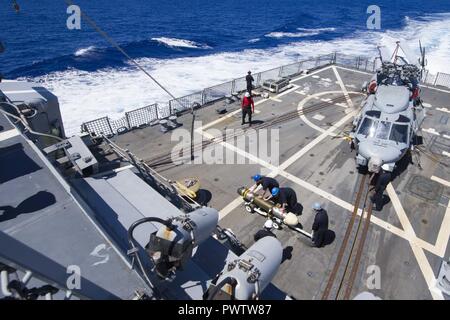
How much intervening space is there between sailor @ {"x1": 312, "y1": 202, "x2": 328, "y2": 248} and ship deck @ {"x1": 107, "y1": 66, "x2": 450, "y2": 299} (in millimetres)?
396

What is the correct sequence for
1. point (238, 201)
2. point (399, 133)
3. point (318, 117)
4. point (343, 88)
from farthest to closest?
point (343, 88)
point (318, 117)
point (399, 133)
point (238, 201)

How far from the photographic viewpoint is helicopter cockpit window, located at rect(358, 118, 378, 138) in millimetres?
15312

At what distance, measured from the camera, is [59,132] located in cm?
1306

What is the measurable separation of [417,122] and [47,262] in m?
19.1

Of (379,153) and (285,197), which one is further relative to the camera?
(379,153)

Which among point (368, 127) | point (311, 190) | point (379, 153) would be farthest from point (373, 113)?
point (311, 190)

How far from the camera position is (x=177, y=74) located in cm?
4588

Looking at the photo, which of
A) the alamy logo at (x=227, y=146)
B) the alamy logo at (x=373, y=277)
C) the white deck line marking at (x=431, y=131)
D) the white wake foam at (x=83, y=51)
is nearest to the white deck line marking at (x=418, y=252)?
the alamy logo at (x=373, y=277)

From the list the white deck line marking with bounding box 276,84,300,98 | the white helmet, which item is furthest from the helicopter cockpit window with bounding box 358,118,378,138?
the white deck line marking with bounding box 276,84,300,98

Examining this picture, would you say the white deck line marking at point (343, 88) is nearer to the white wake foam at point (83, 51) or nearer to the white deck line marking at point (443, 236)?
the white deck line marking at point (443, 236)

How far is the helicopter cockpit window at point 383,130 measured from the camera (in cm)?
1497

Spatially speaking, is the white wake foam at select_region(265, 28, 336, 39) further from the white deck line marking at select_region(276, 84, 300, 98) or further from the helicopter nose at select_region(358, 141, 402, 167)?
the helicopter nose at select_region(358, 141, 402, 167)

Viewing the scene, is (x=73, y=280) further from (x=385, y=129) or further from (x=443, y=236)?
(x=385, y=129)

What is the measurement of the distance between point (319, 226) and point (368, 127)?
7414 millimetres
